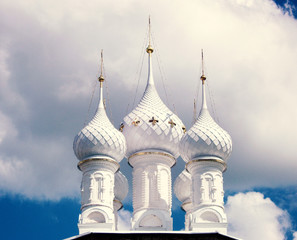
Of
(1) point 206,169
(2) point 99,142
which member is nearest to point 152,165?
(1) point 206,169

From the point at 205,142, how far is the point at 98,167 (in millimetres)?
4794

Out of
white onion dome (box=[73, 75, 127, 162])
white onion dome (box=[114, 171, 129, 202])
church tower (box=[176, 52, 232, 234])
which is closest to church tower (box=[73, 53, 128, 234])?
white onion dome (box=[73, 75, 127, 162])

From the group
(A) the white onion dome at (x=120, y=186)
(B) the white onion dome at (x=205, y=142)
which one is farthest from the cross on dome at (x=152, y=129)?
(A) the white onion dome at (x=120, y=186)

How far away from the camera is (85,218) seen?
131 ft

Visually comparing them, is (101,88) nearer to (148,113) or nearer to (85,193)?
(148,113)

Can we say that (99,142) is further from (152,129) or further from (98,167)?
(152,129)

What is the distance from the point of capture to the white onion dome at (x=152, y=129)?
142 ft

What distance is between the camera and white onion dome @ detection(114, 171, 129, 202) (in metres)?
44.3

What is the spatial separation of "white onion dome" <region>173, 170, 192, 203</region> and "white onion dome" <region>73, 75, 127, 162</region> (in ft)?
14.4

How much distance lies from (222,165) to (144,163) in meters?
3.89

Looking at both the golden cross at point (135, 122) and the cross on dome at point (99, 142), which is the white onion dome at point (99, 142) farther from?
the golden cross at point (135, 122)

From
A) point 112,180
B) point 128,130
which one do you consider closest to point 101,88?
point 128,130

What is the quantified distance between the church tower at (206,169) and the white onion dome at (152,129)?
1467 mm

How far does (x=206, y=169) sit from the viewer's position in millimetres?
40906
